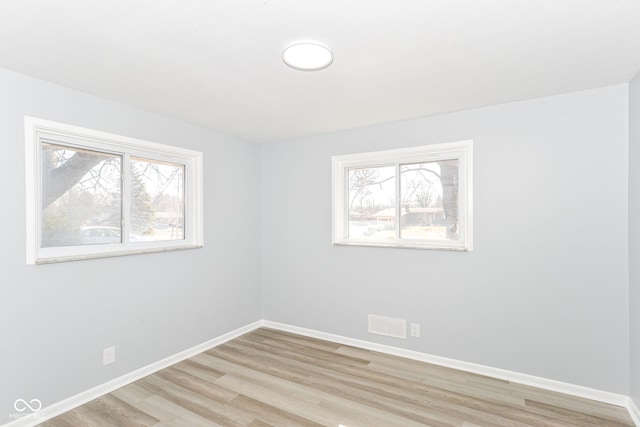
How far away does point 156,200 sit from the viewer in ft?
10.4

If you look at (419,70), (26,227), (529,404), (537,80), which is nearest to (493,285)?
(529,404)

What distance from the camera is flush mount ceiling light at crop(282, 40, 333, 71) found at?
71.7 inches

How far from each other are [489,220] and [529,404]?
1453 millimetres

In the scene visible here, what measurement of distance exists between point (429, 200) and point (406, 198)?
0.24 m

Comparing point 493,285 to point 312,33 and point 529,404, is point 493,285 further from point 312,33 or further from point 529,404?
point 312,33

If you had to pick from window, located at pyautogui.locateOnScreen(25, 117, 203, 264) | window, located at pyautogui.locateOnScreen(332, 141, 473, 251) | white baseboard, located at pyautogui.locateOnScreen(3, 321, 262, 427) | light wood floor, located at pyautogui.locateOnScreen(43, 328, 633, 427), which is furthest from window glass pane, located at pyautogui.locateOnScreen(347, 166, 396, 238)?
white baseboard, located at pyautogui.locateOnScreen(3, 321, 262, 427)

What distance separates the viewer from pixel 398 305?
10.9 ft

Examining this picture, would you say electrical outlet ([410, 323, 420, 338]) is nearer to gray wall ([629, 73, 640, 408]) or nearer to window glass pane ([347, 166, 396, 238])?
window glass pane ([347, 166, 396, 238])

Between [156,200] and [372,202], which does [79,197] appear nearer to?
[156,200]

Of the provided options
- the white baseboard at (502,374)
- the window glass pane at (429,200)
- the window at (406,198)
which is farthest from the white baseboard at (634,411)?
the window glass pane at (429,200)

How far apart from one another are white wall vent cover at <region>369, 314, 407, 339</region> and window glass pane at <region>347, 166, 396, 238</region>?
876 mm

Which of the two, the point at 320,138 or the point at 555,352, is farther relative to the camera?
the point at 320,138

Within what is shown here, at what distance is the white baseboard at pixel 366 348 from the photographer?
7.51 ft

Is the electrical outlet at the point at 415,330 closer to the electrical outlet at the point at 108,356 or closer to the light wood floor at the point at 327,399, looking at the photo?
the light wood floor at the point at 327,399
